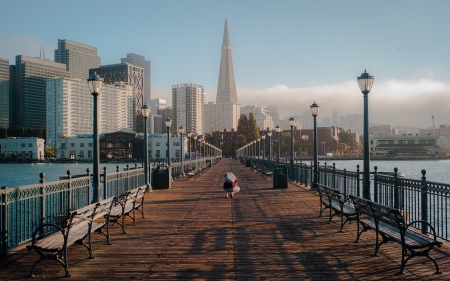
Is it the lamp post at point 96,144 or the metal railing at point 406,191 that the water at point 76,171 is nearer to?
the metal railing at point 406,191

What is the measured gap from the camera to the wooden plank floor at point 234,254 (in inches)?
265

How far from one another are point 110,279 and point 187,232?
381cm

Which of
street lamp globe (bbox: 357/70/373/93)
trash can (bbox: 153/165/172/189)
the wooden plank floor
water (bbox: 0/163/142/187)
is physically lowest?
water (bbox: 0/163/142/187)

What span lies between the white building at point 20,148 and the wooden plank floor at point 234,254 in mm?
162495

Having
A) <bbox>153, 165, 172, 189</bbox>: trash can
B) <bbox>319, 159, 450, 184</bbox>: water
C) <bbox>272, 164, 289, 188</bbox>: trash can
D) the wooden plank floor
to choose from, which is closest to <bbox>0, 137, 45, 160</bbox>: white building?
<bbox>319, 159, 450, 184</bbox>: water

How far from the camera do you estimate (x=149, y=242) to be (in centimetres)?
916

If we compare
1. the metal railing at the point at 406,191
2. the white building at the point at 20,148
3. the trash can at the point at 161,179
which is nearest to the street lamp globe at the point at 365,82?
the metal railing at the point at 406,191

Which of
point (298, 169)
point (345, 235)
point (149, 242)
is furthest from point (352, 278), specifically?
point (298, 169)

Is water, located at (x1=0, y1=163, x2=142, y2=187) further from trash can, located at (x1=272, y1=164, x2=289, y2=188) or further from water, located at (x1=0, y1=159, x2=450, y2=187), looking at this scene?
trash can, located at (x1=272, y1=164, x2=289, y2=188)

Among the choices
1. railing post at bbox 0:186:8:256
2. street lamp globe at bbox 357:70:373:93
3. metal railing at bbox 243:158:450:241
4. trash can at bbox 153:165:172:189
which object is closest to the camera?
railing post at bbox 0:186:8:256

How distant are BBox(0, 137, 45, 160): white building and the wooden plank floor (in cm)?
16249

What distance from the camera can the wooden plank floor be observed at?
6734 millimetres

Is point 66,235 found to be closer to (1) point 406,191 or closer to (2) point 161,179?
(1) point 406,191

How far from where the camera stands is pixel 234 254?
7.98m
